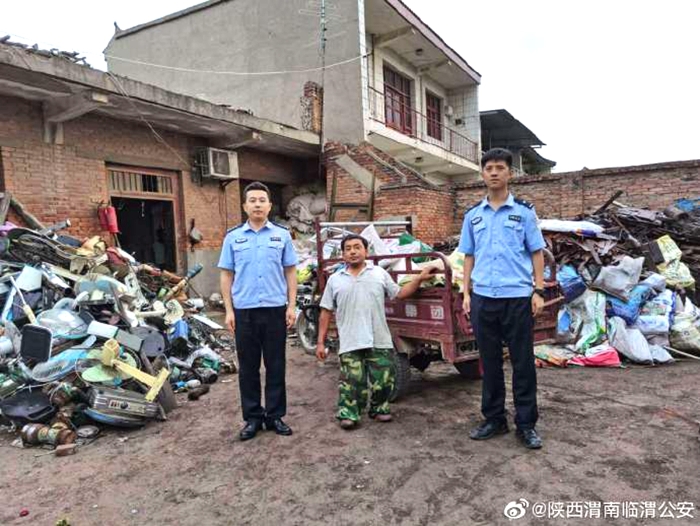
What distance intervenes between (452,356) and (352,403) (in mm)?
888

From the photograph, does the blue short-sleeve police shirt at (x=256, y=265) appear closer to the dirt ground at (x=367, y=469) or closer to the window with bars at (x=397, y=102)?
the dirt ground at (x=367, y=469)

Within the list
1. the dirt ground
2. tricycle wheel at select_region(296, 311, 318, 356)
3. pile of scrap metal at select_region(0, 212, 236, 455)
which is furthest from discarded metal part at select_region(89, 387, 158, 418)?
tricycle wheel at select_region(296, 311, 318, 356)

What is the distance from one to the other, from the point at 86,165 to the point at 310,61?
21.5 ft

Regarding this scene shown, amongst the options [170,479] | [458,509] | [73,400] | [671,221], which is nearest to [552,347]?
[671,221]

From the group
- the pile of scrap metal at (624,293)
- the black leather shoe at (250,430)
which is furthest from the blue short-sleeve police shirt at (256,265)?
the pile of scrap metal at (624,293)

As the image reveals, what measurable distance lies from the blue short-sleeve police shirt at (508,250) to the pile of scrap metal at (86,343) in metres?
2.66

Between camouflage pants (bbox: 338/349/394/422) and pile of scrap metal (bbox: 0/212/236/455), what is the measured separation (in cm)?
150

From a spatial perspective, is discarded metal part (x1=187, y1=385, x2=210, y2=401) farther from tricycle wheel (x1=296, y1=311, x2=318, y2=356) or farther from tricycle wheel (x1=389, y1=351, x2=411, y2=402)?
tricycle wheel (x1=389, y1=351, x2=411, y2=402)

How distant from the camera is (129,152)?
841cm

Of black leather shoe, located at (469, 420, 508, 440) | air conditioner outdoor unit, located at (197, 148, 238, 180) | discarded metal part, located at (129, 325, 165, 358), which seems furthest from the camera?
air conditioner outdoor unit, located at (197, 148, 238, 180)

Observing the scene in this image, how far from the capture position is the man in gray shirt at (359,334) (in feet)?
11.9

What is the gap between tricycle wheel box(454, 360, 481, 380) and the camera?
4836 mm

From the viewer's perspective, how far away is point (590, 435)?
11.1 feet

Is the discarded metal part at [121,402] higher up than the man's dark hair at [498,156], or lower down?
lower down
